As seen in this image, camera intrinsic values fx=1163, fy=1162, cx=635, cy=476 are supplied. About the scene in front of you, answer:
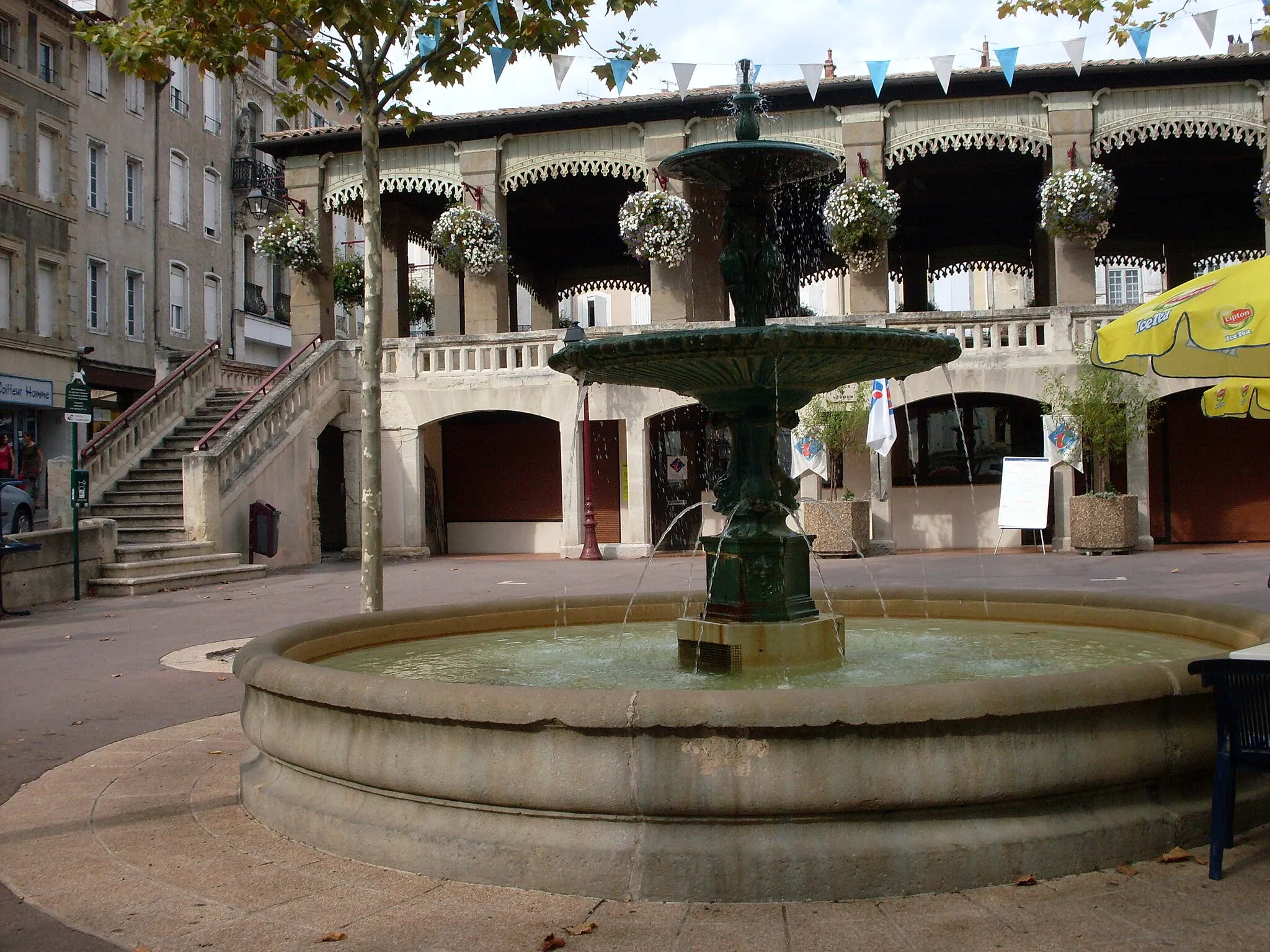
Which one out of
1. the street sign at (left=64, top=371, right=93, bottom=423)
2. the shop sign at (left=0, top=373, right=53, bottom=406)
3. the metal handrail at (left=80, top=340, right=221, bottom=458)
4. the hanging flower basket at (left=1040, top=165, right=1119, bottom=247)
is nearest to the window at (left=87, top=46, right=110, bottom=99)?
the shop sign at (left=0, top=373, right=53, bottom=406)

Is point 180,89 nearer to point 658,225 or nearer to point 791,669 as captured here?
point 658,225

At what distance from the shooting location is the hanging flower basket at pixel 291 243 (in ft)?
73.4

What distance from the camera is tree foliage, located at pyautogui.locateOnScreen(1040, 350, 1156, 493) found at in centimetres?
1870

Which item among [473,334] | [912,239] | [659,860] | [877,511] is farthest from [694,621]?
[912,239]

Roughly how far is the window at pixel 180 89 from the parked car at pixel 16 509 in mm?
18689

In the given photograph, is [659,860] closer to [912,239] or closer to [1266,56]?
[1266,56]

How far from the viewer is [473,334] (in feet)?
70.2

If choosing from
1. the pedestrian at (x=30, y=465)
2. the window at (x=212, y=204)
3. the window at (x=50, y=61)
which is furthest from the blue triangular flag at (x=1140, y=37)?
the window at (x=212, y=204)

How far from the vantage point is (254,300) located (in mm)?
40188

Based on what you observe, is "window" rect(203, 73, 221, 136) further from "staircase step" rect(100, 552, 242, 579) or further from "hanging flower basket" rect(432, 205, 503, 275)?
"staircase step" rect(100, 552, 242, 579)

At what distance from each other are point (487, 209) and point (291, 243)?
387cm

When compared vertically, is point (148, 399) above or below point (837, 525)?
above

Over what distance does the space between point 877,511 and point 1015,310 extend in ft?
13.8

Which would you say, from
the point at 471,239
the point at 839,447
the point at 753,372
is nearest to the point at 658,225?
the point at 471,239
